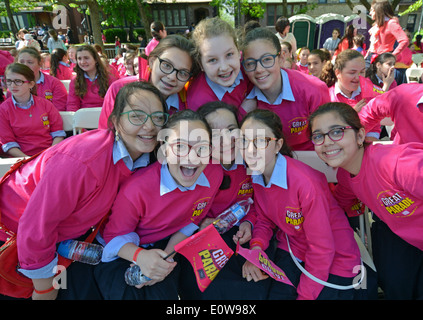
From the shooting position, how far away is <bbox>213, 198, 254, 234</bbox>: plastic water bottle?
6.56 feet

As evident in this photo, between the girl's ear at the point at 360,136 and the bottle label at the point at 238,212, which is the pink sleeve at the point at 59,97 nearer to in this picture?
the bottle label at the point at 238,212

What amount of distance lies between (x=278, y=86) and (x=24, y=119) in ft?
9.29

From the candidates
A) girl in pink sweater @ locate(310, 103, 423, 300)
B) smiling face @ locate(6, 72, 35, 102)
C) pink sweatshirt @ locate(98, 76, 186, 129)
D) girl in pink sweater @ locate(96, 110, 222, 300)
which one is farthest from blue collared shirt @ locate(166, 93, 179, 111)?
smiling face @ locate(6, 72, 35, 102)

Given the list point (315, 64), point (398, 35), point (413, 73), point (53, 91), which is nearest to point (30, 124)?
point (53, 91)

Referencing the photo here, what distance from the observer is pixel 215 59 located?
2.06 metres

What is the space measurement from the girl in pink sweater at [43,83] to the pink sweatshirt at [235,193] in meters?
3.47

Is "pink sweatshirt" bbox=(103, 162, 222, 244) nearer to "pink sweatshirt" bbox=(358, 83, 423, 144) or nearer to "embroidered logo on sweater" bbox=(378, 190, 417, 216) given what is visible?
"embroidered logo on sweater" bbox=(378, 190, 417, 216)

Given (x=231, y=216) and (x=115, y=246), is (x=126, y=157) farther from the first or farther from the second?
(x=231, y=216)

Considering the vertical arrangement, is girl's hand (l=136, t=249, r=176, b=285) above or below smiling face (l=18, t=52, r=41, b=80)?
below

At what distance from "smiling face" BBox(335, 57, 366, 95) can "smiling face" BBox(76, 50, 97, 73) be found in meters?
3.37

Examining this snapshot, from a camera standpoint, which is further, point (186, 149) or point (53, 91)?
point (53, 91)

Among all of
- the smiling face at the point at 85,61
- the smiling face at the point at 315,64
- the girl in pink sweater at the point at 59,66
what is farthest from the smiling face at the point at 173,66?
the girl in pink sweater at the point at 59,66

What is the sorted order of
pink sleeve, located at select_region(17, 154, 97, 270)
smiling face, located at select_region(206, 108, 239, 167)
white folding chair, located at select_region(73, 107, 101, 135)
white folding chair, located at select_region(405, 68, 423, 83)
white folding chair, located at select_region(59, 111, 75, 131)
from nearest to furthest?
pink sleeve, located at select_region(17, 154, 97, 270) < smiling face, located at select_region(206, 108, 239, 167) < white folding chair, located at select_region(73, 107, 101, 135) < white folding chair, located at select_region(59, 111, 75, 131) < white folding chair, located at select_region(405, 68, 423, 83)

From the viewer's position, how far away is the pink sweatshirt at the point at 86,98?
4.18 metres
